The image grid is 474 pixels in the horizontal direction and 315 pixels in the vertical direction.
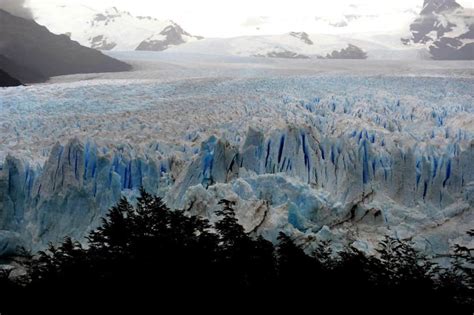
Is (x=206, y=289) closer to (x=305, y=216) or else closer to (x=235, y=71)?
(x=305, y=216)

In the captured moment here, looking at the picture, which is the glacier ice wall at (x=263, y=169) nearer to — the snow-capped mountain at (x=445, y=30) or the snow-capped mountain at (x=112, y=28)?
the snow-capped mountain at (x=445, y=30)

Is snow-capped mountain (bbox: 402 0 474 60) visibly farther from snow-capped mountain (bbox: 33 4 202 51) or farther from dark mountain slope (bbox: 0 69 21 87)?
dark mountain slope (bbox: 0 69 21 87)

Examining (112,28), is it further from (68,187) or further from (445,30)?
(68,187)

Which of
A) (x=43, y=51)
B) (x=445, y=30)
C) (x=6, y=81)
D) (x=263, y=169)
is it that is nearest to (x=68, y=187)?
(x=263, y=169)

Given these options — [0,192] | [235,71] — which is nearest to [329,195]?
[0,192]

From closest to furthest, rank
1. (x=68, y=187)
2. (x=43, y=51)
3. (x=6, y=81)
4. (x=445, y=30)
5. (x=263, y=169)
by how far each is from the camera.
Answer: (x=68, y=187)
(x=263, y=169)
(x=6, y=81)
(x=43, y=51)
(x=445, y=30)

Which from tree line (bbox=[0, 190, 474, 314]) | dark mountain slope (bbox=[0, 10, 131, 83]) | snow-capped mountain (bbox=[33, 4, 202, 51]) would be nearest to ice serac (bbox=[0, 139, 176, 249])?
tree line (bbox=[0, 190, 474, 314])
